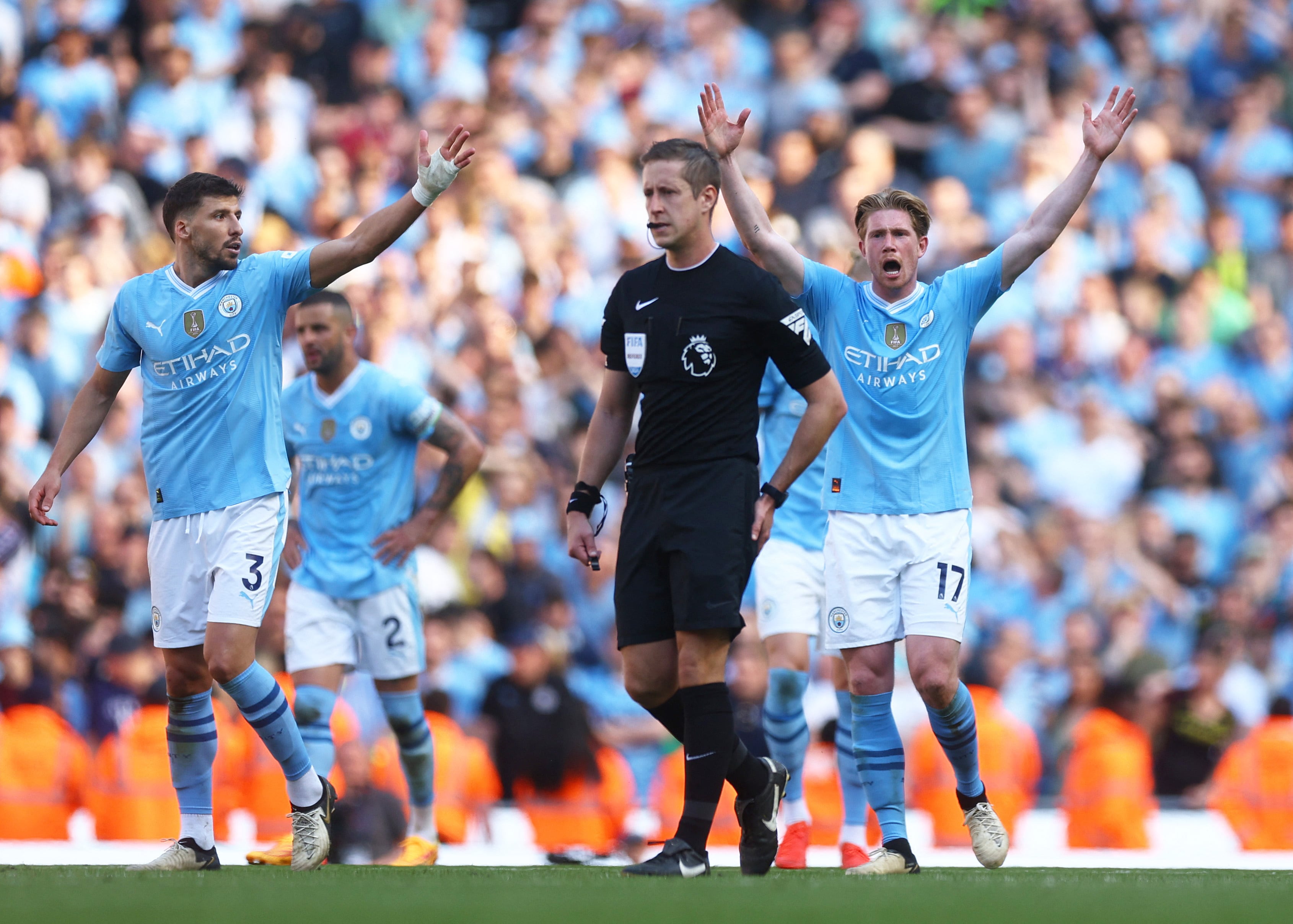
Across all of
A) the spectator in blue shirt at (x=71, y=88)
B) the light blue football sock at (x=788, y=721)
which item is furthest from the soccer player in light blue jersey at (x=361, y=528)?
the spectator in blue shirt at (x=71, y=88)

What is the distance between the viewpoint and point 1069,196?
707cm

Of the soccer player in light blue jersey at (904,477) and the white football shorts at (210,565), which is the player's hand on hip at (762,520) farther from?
the white football shorts at (210,565)

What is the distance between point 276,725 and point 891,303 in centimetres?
311

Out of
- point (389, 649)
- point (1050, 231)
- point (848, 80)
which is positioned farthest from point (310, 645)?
point (848, 80)

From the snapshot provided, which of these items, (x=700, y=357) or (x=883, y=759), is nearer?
(x=700, y=357)

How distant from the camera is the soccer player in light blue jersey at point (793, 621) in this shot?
8453mm

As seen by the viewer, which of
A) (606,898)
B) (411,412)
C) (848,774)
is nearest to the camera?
(606,898)

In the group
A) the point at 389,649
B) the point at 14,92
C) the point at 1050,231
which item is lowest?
the point at 389,649

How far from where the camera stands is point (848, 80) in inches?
694

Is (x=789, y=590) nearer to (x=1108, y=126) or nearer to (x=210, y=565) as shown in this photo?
(x=1108, y=126)

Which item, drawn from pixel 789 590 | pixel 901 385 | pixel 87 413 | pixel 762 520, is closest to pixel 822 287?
pixel 901 385

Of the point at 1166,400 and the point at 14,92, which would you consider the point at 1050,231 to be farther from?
the point at 14,92

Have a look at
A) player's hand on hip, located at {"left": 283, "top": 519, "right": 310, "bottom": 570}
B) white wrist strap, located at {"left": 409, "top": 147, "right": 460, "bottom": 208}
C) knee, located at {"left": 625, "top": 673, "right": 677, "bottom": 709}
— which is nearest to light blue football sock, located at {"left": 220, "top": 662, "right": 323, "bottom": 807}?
knee, located at {"left": 625, "top": 673, "right": 677, "bottom": 709}

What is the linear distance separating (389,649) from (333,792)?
56.9 inches
